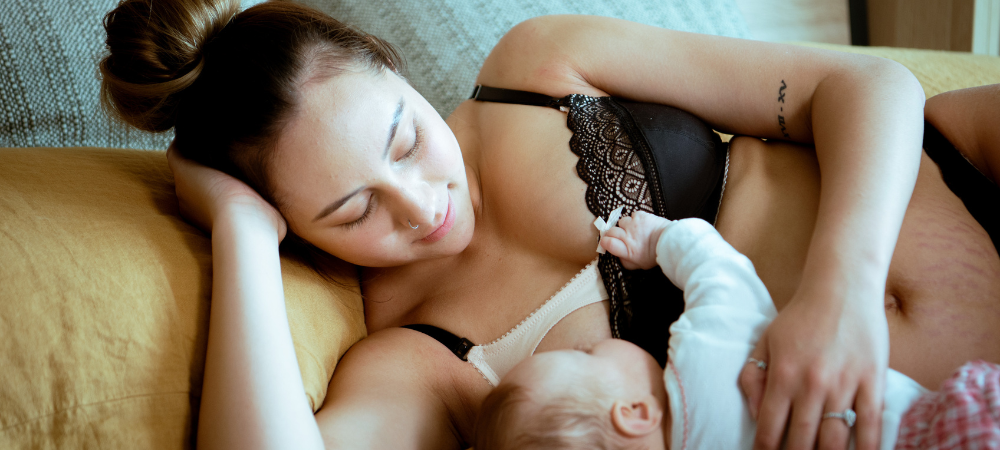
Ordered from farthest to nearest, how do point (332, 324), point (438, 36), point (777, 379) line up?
1. point (438, 36)
2. point (332, 324)
3. point (777, 379)

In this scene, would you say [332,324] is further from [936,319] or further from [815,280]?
[936,319]

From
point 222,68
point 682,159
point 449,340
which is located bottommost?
point 449,340

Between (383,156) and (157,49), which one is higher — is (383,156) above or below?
below

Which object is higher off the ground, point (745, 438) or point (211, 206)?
point (211, 206)

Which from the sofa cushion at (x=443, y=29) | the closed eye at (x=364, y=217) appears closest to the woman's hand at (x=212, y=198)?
the closed eye at (x=364, y=217)

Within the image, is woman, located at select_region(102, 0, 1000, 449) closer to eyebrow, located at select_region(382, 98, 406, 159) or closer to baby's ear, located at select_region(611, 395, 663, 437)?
eyebrow, located at select_region(382, 98, 406, 159)

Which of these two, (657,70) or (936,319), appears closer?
(936,319)

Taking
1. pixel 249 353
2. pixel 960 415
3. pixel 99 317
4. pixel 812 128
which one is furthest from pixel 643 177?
pixel 99 317

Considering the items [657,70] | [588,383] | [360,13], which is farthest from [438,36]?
[588,383]

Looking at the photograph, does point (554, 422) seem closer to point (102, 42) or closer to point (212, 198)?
point (212, 198)

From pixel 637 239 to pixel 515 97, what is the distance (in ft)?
1.38

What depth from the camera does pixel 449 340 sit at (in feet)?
3.51

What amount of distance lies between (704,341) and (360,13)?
128cm

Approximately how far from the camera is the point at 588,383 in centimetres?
79
